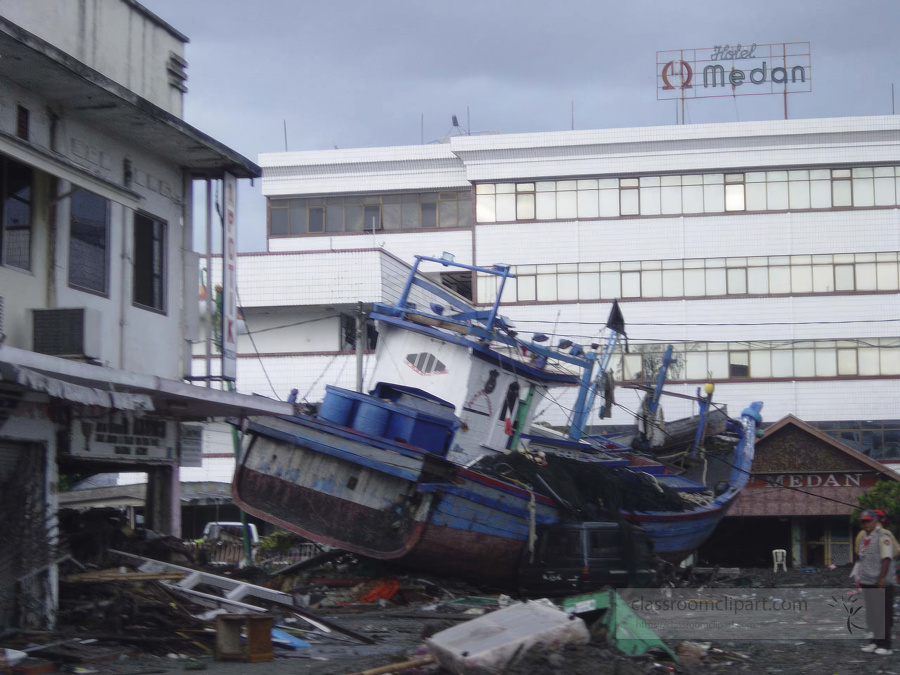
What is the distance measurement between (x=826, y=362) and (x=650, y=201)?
25.1 ft

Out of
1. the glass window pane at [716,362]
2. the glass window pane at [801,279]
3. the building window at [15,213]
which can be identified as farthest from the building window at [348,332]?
the building window at [15,213]

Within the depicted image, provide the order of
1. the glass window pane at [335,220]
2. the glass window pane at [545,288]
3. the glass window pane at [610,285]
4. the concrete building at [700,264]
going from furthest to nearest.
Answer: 1. the glass window pane at [335,220]
2. the glass window pane at [545,288]
3. the glass window pane at [610,285]
4. the concrete building at [700,264]

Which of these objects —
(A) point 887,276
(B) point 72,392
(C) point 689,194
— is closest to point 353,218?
(C) point 689,194

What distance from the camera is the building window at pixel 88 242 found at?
11383 millimetres

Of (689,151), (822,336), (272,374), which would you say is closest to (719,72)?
(689,151)

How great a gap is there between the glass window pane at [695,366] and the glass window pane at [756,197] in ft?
16.9

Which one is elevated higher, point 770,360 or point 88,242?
point 88,242

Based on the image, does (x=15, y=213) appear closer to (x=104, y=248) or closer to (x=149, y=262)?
(x=104, y=248)

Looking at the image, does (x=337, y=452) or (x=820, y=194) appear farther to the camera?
(x=820, y=194)

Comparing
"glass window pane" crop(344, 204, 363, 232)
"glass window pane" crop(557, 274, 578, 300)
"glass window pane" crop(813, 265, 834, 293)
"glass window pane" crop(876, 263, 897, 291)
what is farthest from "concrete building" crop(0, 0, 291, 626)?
"glass window pane" crop(876, 263, 897, 291)

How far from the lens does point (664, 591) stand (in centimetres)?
1661

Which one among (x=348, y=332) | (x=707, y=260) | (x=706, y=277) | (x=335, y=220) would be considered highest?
(x=335, y=220)

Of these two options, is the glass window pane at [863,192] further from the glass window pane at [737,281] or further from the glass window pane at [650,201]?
the glass window pane at [650,201]

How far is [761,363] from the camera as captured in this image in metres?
34.4
